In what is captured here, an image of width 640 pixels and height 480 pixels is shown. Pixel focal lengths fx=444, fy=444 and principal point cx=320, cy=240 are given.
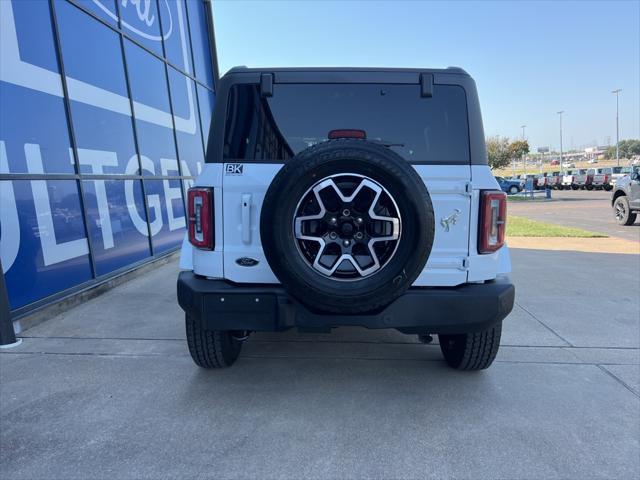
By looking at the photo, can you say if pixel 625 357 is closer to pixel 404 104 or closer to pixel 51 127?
pixel 404 104

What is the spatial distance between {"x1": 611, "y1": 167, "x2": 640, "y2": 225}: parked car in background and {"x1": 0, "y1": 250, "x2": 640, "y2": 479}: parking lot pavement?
10234mm

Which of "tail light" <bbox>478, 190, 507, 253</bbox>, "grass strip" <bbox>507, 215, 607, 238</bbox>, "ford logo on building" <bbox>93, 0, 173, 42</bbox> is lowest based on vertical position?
"grass strip" <bbox>507, 215, 607, 238</bbox>

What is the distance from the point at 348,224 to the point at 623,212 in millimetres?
14137

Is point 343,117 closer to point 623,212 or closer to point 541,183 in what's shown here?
point 623,212

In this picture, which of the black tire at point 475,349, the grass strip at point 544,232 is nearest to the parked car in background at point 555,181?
the grass strip at point 544,232

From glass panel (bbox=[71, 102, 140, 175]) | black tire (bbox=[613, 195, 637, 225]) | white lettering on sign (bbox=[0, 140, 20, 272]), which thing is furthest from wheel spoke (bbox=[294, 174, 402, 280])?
black tire (bbox=[613, 195, 637, 225])

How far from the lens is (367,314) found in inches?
102

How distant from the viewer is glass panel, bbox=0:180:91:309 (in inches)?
177

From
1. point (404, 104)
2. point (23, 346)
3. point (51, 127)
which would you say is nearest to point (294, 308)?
point (404, 104)

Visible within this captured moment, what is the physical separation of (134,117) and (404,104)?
599 cm

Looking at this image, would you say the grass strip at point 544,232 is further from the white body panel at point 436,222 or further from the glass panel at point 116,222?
the white body panel at point 436,222

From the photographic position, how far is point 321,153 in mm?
2400

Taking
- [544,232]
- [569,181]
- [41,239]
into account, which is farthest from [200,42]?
[569,181]

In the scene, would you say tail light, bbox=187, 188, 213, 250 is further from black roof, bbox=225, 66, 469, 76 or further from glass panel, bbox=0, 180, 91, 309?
glass panel, bbox=0, 180, 91, 309
